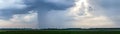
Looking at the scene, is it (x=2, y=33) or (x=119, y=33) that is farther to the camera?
(x=119, y=33)

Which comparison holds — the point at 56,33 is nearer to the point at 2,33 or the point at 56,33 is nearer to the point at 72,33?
the point at 72,33

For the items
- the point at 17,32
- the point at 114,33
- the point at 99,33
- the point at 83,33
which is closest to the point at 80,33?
the point at 83,33

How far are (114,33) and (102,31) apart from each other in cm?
101

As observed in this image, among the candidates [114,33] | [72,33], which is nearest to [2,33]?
[72,33]

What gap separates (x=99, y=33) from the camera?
1302cm

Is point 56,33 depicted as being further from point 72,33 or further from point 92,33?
point 92,33

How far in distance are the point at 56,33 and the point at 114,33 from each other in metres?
3.35

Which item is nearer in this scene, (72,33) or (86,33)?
(86,33)

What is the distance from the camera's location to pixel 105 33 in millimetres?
13289

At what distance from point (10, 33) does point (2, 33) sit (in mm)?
715

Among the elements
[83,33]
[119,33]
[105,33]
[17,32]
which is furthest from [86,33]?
[17,32]

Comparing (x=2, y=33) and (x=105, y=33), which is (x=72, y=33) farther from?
(x=2, y=33)

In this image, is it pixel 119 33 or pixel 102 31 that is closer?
pixel 102 31

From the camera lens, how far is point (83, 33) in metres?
13.3
